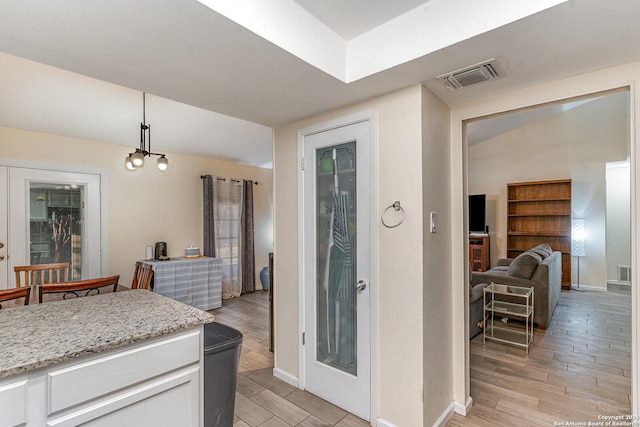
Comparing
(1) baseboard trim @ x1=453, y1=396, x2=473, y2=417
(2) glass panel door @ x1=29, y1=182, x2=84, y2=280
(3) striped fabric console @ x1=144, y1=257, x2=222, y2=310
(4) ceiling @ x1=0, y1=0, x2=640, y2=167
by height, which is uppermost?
(4) ceiling @ x1=0, y1=0, x2=640, y2=167

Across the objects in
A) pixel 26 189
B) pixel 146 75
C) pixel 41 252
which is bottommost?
pixel 41 252

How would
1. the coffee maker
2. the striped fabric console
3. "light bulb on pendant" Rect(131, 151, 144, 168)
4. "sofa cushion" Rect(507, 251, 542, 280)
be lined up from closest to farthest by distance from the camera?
"light bulb on pendant" Rect(131, 151, 144, 168)
"sofa cushion" Rect(507, 251, 542, 280)
the striped fabric console
the coffee maker

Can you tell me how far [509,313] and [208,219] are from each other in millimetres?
4308

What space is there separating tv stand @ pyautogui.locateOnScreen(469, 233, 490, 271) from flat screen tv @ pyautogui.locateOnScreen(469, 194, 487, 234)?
0.56 feet

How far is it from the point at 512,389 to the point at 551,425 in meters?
0.45

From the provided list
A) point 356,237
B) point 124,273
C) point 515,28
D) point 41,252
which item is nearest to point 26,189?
point 41,252

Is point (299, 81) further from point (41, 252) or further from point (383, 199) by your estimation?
point (41, 252)

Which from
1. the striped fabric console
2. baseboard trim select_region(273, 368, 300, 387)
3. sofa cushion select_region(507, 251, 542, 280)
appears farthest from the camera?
the striped fabric console

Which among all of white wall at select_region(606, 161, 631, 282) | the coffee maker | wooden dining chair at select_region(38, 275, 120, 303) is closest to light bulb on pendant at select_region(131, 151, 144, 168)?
wooden dining chair at select_region(38, 275, 120, 303)

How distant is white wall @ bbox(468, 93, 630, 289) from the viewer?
587 centimetres

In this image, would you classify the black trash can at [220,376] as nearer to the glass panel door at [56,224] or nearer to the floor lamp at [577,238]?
the glass panel door at [56,224]

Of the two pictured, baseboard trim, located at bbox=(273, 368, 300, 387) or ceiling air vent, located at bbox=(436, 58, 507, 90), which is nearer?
ceiling air vent, located at bbox=(436, 58, 507, 90)

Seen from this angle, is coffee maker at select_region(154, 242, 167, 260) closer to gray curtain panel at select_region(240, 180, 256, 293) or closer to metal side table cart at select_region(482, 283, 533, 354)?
gray curtain panel at select_region(240, 180, 256, 293)

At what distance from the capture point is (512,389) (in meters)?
2.50
